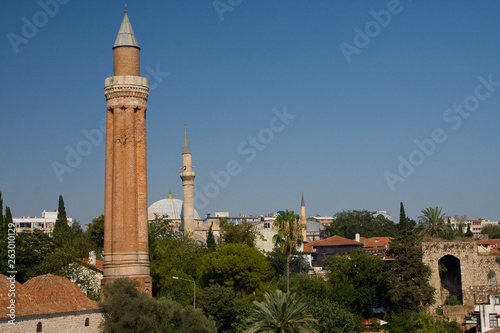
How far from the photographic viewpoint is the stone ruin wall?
54844 mm

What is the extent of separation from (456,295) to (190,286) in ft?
75.6

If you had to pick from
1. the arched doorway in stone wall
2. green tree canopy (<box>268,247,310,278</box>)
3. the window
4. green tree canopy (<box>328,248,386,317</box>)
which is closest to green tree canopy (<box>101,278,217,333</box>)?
green tree canopy (<box>328,248,386,317</box>)

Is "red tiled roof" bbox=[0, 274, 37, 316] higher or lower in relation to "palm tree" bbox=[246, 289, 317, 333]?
higher

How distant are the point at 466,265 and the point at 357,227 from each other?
195 ft

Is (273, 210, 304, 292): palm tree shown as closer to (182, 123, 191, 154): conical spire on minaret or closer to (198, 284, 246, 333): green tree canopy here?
(198, 284, 246, 333): green tree canopy

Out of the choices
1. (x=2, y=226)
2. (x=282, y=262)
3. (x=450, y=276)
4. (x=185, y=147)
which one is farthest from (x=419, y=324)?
(x=185, y=147)

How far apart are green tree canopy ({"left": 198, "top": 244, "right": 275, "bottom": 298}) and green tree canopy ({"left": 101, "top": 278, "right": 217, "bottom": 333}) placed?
1468 centimetres

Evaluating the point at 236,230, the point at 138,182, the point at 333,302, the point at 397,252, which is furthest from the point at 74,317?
the point at 236,230

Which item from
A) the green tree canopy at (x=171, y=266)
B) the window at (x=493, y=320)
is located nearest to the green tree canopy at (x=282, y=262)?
the green tree canopy at (x=171, y=266)

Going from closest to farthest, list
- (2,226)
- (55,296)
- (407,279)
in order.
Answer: (55,296)
(407,279)
(2,226)

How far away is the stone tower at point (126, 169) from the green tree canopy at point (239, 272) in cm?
1424

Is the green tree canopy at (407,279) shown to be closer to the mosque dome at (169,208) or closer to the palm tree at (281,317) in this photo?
the palm tree at (281,317)

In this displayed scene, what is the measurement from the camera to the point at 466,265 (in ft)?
181

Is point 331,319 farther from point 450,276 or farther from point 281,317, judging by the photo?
point 450,276
